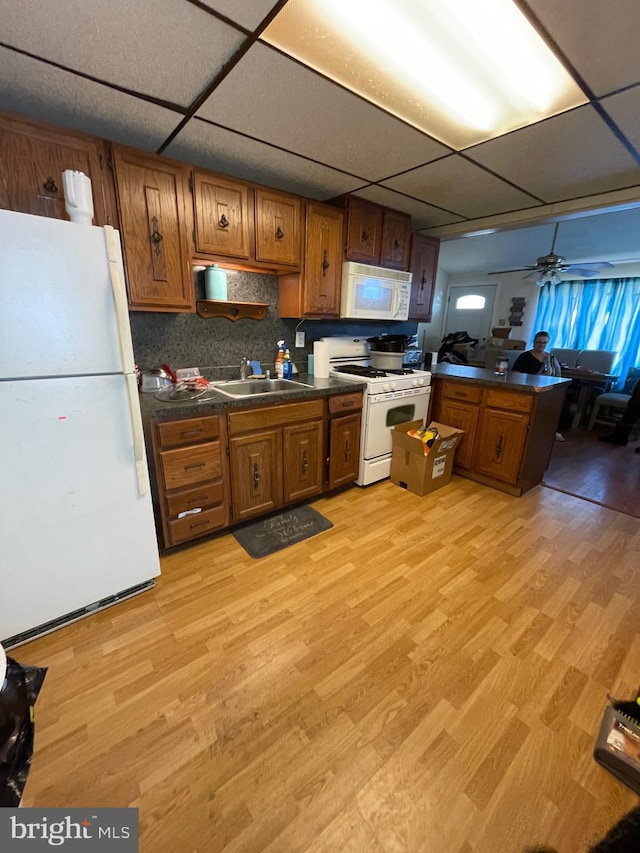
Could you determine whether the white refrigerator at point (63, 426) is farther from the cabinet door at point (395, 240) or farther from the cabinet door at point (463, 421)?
the cabinet door at point (463, 421)

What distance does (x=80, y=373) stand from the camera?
1408 mm

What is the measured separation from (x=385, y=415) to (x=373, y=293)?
107cm

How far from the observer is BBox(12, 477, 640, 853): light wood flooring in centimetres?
101

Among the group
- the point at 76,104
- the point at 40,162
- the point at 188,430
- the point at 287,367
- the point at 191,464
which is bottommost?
the point at 191,464

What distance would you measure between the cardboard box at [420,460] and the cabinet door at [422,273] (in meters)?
1.32

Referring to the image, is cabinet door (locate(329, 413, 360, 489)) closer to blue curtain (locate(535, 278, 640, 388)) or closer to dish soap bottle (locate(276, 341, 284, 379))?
dish soap bottle (locate(276, 341, 284, 379))

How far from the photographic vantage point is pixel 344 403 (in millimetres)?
2615

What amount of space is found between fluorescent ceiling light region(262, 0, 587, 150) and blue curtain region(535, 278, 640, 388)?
5271 mm

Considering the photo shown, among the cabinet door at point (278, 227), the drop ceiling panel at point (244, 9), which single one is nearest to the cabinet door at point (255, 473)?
the cabinet door at point (278, 227)

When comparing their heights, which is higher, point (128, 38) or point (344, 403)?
point (128, 38)

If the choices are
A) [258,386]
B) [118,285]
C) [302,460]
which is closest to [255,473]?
[302,460]

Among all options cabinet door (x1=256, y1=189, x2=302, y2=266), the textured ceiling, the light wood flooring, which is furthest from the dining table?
cabinet door (x1=256, y1=189, x2=302, y2=266)

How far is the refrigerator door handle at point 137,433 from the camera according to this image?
152 centimetres

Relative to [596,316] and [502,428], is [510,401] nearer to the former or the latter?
[502,428]
